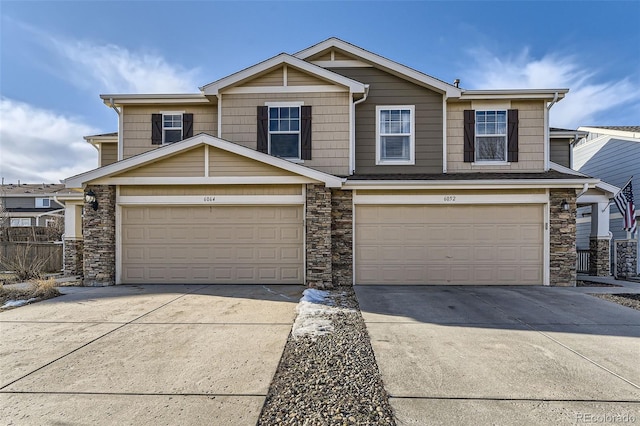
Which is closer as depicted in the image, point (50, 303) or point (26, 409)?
point (26, 409)

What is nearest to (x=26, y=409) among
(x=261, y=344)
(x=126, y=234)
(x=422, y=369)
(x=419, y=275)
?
(x=261, y=344)

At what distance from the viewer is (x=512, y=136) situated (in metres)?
9.33

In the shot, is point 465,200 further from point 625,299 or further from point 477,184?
point 625,299

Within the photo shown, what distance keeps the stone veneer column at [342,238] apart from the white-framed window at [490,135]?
4228mm

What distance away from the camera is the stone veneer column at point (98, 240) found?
826cm

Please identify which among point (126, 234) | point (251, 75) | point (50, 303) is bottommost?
point (50, 303)

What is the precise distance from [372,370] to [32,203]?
35336 mm

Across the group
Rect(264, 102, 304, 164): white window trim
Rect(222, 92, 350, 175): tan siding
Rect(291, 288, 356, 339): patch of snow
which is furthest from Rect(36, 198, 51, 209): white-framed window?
Rect(291, 288, 356, 339): patch of snow

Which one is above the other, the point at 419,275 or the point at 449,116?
the point at 449,116

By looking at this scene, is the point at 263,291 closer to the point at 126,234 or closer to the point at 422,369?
the point at 126,234

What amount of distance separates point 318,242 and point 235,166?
2800 millimetres

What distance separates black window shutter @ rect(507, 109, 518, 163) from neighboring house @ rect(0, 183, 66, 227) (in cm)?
3077

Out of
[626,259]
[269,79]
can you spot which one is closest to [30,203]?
[269,79]

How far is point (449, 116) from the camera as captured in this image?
9492 mm
